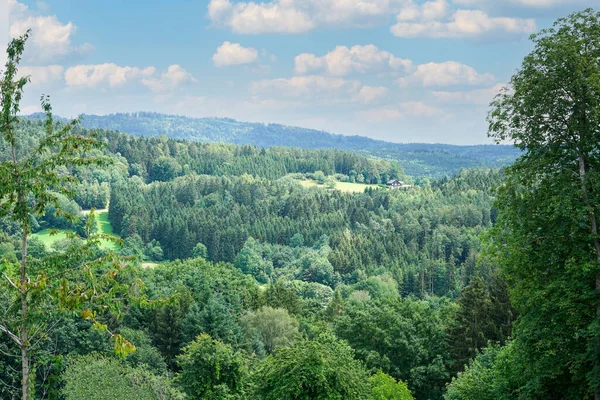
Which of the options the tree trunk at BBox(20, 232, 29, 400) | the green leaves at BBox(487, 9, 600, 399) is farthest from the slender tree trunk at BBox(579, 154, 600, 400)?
the tree trunk at BBox(20, 232, 29, 400)

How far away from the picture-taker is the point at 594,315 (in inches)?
650

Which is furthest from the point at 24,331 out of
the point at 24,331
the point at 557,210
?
the point at 557,210

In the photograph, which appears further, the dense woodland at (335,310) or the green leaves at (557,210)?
the green leaves at (557,210)

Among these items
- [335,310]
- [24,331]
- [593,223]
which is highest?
[593,223]

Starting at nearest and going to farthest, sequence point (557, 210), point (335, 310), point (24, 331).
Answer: point (24, 331)
point (557, 210)
point (335, 310)

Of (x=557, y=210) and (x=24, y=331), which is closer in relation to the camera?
(x=24, y=331)

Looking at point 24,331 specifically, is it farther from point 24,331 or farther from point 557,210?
point 557,210

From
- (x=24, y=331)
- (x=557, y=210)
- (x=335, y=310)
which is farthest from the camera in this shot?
(x=335, y=310)

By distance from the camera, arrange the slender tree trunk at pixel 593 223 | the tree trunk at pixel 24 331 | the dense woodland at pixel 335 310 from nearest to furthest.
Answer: the tree trunk at pixel 24 331 → the dense woodland at pixel 335 310 → the slender tree trunk at pixel 593 223

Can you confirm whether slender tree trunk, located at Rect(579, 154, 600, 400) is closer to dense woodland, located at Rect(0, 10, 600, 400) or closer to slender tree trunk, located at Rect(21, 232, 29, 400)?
dense woodland, located at Rect(0, 10, 600, 400)

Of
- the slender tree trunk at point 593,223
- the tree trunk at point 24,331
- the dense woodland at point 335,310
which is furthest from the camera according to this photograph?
the slender tree trunk at point 593,223

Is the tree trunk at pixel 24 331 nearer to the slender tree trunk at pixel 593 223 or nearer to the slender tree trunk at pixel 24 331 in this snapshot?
the slender tree trunk at pixel 24 331

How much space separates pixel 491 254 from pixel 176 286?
46.8 m

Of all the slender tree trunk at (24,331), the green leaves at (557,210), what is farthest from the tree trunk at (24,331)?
the green leaves at (557,210)
